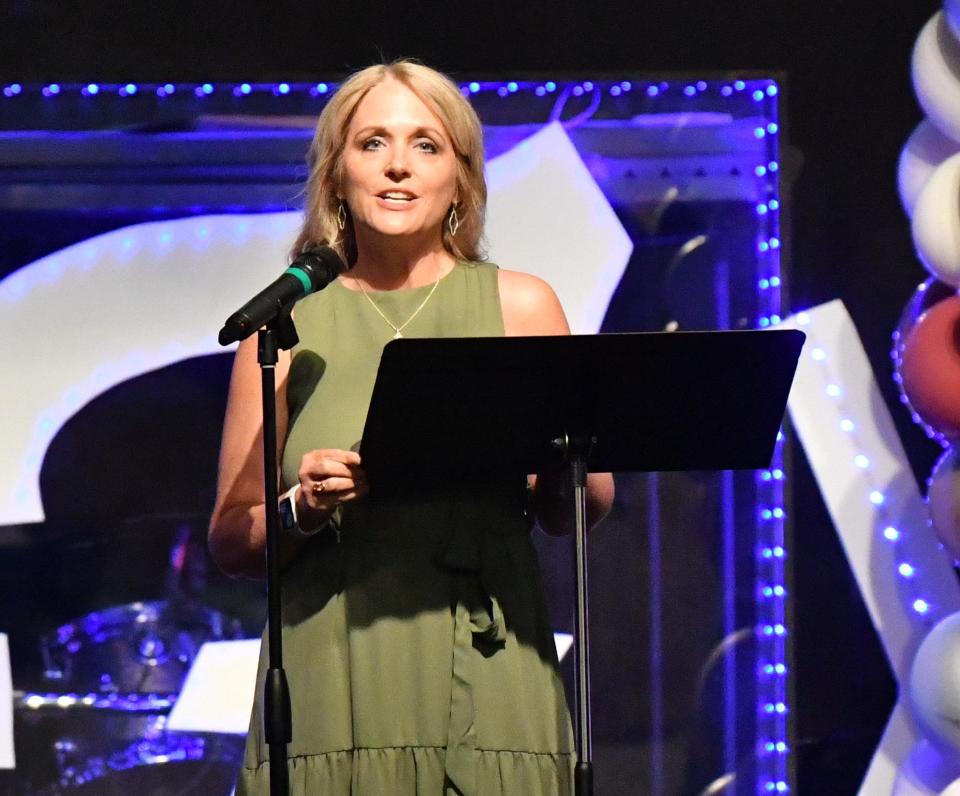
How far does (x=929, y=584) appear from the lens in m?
3.56

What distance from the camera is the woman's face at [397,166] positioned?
2.22 meters

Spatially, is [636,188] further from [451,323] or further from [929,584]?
[451,323]

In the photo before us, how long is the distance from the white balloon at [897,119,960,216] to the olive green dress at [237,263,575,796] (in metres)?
1.60

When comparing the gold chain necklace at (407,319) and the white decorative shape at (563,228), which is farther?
the white decorative shape at (563,228)

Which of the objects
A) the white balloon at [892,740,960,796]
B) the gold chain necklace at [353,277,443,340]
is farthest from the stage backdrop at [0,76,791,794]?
the gold chain necklace at [353,277,443,340]

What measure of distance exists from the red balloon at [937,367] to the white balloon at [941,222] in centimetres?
8

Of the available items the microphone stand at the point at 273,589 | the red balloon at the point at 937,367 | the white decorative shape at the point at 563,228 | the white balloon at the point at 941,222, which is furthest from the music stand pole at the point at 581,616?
the white decorative shape at the point at 563,228

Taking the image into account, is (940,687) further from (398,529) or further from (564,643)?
(398,529)

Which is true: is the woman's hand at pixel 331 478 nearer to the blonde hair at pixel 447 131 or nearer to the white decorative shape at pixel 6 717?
the blonde hair at pixel 447 131

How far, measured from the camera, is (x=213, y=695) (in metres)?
3.43

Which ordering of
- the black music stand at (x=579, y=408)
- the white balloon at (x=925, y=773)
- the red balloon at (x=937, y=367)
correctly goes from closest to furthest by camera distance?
the black music stand at (x=579, y=408)
the red balloon at (x=937, y=367)
the white balloon at (x=925, y=773)

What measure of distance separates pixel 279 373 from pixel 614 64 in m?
1.79

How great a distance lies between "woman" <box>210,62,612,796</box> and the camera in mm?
2051

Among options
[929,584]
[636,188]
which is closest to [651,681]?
[929,584]
